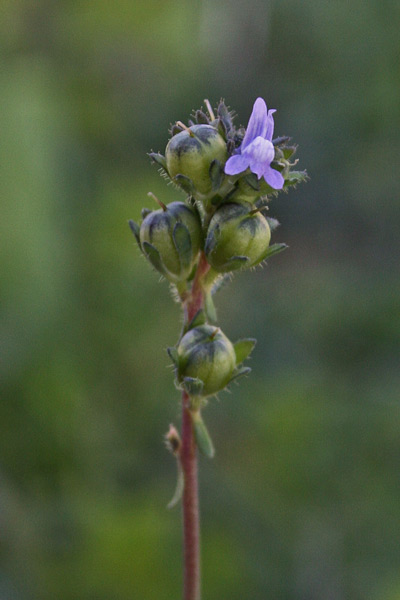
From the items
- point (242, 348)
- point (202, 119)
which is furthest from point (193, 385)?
point (202, 119)

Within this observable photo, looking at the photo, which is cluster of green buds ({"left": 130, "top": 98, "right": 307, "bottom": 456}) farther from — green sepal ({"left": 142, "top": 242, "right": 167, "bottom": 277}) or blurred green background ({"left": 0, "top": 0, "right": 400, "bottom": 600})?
blurred green background ({"left": 0, "top": 0, "right": 400, "bottom": 600})

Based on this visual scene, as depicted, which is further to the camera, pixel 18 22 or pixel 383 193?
Result: pixel 383 193

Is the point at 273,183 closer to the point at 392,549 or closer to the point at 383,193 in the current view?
the point at 392,549

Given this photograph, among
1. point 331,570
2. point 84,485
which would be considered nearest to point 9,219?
point 84,485

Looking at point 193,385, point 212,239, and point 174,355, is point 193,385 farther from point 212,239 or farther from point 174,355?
point 212,239

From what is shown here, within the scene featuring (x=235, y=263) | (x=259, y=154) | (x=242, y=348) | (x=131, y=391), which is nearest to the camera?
(x=259, y=154)

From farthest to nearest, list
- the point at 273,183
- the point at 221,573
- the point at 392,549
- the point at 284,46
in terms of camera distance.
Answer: the point at 284,46, the point at 392,549, the point at 221,573, the point at 273,183
